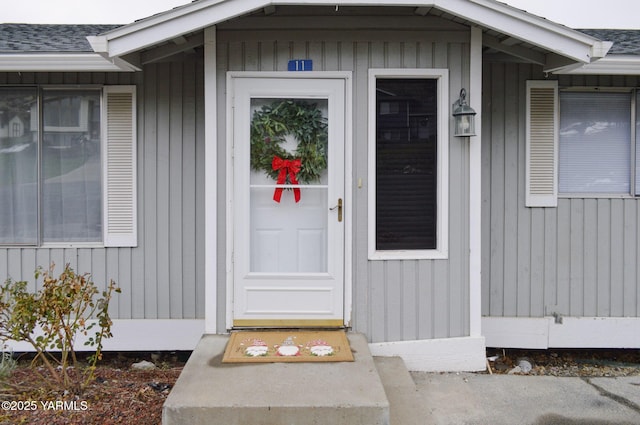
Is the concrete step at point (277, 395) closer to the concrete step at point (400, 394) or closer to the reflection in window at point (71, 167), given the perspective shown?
the concrete step at point (400, 394)

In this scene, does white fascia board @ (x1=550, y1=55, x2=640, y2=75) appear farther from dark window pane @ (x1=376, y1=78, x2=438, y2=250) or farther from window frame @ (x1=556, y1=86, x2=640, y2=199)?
dark window pane @ (x1=376, y1=78, x2=438, y2=250)

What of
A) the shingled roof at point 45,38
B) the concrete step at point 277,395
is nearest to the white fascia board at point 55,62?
the shingled roof at point 45,38

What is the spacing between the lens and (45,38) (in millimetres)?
4891

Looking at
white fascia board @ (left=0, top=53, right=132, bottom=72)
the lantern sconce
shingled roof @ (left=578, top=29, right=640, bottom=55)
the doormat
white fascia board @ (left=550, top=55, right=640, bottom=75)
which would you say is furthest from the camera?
shingled roof @ (left=578, top=29, right=640, bottom=55)

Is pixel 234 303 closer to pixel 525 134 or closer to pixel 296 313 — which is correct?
pixel 296 313

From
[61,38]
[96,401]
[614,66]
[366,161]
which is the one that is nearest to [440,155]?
[366,161]

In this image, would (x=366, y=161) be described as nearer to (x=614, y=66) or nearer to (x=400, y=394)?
(x=400, y=394)

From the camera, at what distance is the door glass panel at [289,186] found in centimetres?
396

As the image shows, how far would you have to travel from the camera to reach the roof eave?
3568 mm

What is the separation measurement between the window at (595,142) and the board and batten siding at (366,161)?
51.7 inches

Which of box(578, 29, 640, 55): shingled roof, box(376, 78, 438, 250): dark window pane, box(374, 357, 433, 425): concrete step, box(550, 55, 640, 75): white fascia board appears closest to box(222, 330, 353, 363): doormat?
box(374, 357, 433, 425): concrete step

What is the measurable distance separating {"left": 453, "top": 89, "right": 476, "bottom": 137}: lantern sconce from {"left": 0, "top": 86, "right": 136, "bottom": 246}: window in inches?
106

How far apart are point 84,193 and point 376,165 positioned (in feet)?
8.33

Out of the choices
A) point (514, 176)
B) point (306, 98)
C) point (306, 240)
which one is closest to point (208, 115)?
point (306, 98)
